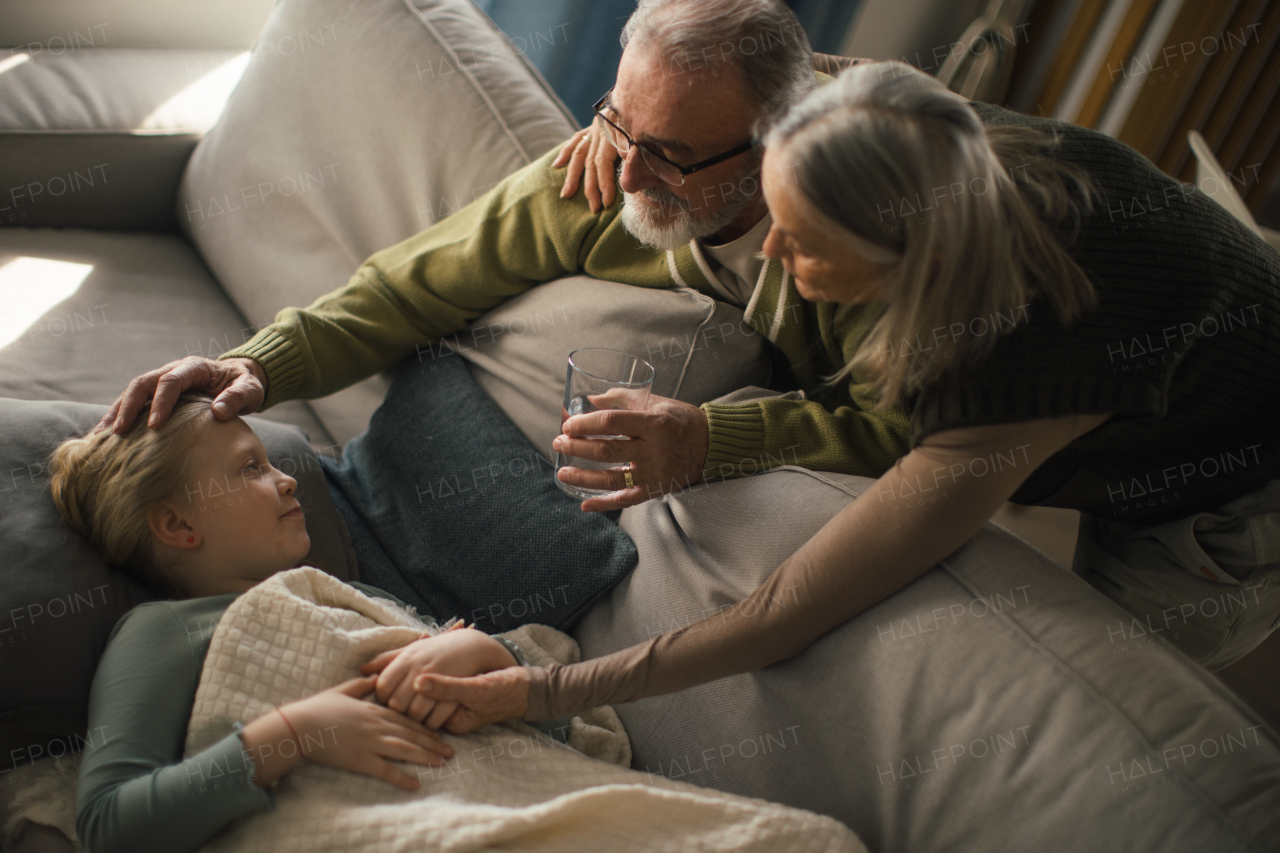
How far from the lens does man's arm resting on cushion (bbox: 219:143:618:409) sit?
145 cm

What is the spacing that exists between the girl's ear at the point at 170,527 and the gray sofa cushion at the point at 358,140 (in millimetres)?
590

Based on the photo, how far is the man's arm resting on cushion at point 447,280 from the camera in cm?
145

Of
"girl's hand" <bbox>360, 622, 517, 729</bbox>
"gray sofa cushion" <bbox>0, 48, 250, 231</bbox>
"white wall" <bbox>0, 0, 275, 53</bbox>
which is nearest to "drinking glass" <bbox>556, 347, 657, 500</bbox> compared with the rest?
"girl's hand" <bbox>360, 622, 517, 729</bbox>

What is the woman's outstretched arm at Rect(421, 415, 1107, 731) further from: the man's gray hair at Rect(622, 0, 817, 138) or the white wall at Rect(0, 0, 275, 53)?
the white wall at Rect(0, 0, 275, 53)

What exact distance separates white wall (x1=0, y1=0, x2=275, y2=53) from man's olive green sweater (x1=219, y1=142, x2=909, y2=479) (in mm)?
1231

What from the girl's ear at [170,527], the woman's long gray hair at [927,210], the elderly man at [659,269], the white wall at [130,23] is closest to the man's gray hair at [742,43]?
the elderly man at [659,269]

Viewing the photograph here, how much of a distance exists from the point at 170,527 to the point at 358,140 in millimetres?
935

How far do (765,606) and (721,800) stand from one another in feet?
0.75

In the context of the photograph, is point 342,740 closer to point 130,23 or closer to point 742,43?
point 742,43

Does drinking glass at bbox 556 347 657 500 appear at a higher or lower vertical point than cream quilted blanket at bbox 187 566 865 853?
higher

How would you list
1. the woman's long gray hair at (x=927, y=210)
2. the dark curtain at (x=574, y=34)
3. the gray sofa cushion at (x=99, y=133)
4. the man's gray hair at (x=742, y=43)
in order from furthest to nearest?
1. the dark curtain at (x=574, y=34)
2. the gray sofa cushion at (x=99, y=133)
3. the man's gray hair at (x=742, y=43)
4. the woman's long gray hair at (x=927, y=210)

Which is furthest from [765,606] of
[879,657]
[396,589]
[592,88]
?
[592,88]

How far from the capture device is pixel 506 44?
1.76 meters

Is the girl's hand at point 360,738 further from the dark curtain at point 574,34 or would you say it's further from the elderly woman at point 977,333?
the dark curtain at point 574,34
